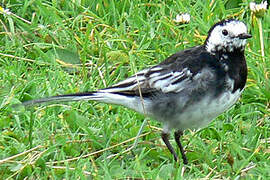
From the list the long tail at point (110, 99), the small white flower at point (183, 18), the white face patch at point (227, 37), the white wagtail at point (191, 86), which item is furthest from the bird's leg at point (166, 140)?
the small white flower at point (183, 18)

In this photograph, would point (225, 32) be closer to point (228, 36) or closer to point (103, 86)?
point (228, 36)

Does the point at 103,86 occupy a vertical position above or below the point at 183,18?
below

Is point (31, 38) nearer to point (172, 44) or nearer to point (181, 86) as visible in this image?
point (172, 44)

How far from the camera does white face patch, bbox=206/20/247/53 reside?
509 centimetres

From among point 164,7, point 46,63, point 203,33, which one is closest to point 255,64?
point 203,33

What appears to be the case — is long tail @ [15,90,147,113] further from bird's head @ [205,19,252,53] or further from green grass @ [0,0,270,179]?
bird's head @ [205,19,252,53]

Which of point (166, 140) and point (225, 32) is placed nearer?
point (225, 32)

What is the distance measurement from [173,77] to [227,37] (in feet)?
1.39

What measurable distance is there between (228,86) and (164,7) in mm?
2210

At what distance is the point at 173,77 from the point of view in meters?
5.11

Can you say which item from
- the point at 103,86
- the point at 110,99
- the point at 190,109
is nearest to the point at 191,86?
the point at 190,109

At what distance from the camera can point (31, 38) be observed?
6.91m

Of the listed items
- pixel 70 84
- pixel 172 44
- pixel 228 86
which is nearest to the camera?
pixel 228 86

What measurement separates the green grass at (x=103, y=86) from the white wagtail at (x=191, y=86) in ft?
0.91
